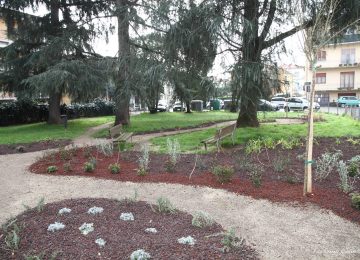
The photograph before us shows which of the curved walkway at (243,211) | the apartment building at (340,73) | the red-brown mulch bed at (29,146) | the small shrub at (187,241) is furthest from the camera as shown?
the apartment building at (340,73)

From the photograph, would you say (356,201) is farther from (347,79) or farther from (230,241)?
(347,79)

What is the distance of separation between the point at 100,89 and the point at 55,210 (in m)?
12.7

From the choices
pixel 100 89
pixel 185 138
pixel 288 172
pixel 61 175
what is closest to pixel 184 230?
pixel 288 172

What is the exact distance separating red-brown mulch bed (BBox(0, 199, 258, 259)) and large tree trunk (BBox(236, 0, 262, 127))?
6.03m

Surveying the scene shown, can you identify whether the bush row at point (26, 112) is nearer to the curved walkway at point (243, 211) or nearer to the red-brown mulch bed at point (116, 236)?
the curved walkway at point (243, 211)

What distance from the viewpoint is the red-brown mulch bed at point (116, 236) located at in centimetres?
379

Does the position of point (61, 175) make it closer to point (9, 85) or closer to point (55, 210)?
point (55, 210)

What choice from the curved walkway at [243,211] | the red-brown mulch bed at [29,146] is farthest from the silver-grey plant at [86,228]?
the red-brown mulch bed at [29,146]

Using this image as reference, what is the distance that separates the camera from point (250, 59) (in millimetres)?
10945

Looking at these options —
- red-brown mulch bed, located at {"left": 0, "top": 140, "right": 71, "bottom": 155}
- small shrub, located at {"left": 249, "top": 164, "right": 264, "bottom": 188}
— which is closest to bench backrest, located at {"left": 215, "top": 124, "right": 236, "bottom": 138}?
small shrub, located at {"left": 249, "top": 164, "right": 264, "bottom": 188}

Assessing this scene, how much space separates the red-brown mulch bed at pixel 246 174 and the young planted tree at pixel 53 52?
6.79 meters

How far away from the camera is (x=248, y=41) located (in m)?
10.7

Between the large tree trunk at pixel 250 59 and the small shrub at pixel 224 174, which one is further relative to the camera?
the large tree trunk at pixel 250 59

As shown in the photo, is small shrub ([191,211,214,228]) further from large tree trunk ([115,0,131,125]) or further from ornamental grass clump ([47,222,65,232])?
large tree trunk ([115,0,131,125])
